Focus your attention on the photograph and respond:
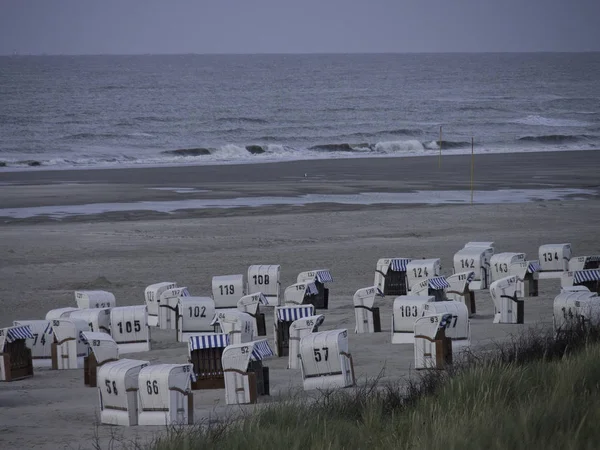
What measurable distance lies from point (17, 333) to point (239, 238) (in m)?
11.1

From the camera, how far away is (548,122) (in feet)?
239

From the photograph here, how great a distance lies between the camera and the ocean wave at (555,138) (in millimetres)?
57625

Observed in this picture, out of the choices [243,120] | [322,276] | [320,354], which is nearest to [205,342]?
[320,354]

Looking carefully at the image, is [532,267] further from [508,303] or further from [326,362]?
[326,362]

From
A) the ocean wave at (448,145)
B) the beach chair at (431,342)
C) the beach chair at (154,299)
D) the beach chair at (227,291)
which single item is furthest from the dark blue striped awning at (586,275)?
the ocean wave at (448,145)

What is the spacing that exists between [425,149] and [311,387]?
46.6m

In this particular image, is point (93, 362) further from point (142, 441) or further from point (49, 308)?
point (49, 308)

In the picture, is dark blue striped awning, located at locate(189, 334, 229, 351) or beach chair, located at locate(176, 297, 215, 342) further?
beach chair, located at locate(176, 297, 215, 342)

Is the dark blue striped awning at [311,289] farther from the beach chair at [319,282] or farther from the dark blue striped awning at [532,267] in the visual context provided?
the dark blue striped awning at [532,267]

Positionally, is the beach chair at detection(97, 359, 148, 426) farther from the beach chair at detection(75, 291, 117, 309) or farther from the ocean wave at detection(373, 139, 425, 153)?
the ocean wave at detection(373, 139, 425, 153)

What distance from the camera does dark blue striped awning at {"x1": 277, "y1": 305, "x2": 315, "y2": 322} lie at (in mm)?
12656

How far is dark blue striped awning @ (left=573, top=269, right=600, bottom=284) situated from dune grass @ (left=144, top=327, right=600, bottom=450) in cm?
557

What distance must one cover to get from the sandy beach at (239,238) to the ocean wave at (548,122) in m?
30.7

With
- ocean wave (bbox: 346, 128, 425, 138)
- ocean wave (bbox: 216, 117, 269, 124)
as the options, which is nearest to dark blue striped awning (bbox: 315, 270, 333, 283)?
ocean wave (bbox: 346, 128, 425, 138)
